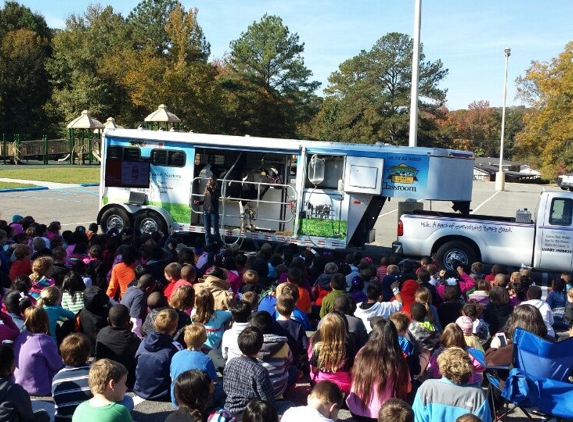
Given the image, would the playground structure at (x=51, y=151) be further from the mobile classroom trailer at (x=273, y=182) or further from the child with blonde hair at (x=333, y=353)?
the child with blonde hair at (x=333, y=353)

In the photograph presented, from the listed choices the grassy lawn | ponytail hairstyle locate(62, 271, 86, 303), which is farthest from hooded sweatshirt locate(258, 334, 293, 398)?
the grassy lawn

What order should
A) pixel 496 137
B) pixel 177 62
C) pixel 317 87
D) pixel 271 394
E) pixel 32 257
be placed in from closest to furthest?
pixel 271 394 → pixel 32 257 → pixel 177 62 → pixel 317 87 → pixel 496 137

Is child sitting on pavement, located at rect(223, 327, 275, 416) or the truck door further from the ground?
→ the truck door

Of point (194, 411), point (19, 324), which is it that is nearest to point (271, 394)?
point (194, 411)

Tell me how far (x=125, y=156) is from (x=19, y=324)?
991 cm

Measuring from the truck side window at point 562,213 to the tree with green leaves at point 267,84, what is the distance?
1760 inches

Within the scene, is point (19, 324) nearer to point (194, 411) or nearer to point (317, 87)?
point (194, 411)

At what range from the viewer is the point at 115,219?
1617 centimetres

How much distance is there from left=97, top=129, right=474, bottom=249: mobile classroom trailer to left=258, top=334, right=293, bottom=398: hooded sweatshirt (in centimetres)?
814

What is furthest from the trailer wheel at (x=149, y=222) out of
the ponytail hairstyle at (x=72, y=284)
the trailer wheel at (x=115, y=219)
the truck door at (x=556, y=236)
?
the truck door at (x=556, y=236)

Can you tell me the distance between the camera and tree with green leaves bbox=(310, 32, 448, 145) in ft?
237

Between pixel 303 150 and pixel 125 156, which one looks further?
pixel 125 156

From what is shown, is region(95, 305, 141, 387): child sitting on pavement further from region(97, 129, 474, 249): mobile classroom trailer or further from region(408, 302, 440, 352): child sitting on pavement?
region(97, 129, 474, 249): mobile classroom trailer

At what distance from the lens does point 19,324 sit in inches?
274
